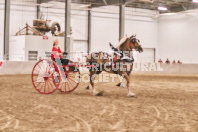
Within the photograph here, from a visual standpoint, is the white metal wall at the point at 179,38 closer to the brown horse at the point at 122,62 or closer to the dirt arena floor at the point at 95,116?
the brown horse at the point at 122,62

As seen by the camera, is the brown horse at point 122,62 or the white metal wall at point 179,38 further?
the white metal wall at point 179,38

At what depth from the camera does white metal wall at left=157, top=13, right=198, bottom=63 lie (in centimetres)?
3775

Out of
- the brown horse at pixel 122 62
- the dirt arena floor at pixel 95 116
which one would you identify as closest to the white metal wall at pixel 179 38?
the brown horse at pixel 122 62

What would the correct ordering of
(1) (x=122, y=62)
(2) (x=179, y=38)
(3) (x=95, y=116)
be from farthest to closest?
(2) (x=179, y=38), (1) (x=122, y=62), (3) (x=95, y=116)

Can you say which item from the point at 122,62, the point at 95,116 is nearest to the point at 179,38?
the point at 122,62

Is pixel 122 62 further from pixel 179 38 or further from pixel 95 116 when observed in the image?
pixel 179 38

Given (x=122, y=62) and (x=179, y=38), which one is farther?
(x=179, y=38)

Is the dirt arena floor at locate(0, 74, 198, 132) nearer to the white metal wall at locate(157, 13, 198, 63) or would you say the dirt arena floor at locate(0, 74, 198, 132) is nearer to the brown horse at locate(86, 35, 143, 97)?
the brown horse at locate(86, 35, 143, 97)

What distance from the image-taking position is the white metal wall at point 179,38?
37750 millimetres

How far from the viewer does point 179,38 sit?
129 feet

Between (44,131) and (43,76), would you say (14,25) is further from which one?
(44,131)

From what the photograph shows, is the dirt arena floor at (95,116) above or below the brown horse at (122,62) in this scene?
below

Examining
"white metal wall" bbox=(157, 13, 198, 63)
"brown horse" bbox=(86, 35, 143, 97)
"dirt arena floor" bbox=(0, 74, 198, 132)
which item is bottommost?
"dirt arena floor" bbox=(0, 74, 198, 132)

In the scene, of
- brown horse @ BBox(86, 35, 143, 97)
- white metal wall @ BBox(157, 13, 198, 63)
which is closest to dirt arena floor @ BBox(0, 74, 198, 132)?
brown horse @ BBox(86, 35, 143, 97)
